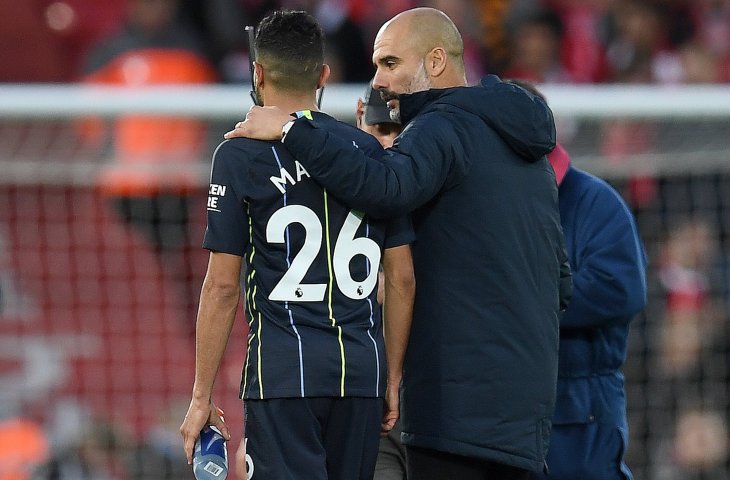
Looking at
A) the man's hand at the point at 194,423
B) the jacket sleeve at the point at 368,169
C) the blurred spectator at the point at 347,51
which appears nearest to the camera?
the jacket sleeve at the point at 368,169

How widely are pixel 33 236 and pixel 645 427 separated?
3.28m

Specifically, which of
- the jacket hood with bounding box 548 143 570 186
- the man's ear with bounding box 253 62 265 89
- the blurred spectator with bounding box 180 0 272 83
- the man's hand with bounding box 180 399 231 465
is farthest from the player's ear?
the blurred spectator with bounding box 180 0 272 83

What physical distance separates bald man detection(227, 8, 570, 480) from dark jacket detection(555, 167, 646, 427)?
0.47 metres

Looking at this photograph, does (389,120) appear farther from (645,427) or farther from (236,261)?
(645,427)

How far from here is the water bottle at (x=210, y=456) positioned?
297 cm

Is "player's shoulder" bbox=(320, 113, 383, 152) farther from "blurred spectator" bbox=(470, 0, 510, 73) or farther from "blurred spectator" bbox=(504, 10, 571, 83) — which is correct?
"blurred spectator" bbox=(470, 0, 510, 73)

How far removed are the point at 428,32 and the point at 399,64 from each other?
11 centimetres

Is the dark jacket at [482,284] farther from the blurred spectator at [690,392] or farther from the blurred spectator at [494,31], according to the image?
the blurred spectator at [494,31]

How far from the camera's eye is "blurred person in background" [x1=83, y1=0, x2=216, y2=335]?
19.7 feet

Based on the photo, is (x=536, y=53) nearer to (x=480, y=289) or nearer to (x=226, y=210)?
(x=480, y=289)

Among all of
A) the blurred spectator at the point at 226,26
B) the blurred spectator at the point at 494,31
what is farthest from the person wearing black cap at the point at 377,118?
the blurred spectator at the point at 494,31

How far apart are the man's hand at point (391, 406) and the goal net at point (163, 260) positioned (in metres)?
2.33

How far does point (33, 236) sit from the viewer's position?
6.75 m

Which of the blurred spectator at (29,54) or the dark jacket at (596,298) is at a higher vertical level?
the blurred spectator at (29,54)
